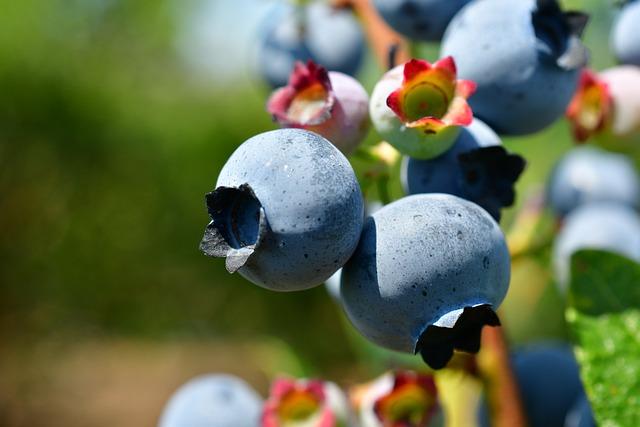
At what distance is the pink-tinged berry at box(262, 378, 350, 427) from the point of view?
862 mm

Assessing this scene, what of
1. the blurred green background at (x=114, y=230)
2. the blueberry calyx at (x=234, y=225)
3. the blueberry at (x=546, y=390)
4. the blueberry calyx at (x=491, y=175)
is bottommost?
the blurred green background at (x=114, y=230)

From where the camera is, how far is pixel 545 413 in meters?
0.94

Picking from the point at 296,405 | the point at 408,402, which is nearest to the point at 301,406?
the point at 296,405

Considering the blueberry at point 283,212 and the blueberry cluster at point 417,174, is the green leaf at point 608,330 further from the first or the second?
the blueberry at point 283,212

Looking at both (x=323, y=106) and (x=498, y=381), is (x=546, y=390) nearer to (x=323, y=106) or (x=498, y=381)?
(x=498, y=381)

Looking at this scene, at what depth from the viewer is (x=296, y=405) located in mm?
871

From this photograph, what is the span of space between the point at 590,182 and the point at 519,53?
1.83 feet

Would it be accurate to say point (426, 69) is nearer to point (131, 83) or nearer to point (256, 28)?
point (256, 28)

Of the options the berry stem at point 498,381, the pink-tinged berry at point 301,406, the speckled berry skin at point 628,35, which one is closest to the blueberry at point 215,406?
the pink-tinged berry at point 301,406

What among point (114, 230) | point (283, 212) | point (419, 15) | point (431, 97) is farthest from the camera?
point (114, 230)

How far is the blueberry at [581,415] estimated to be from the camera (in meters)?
0.77

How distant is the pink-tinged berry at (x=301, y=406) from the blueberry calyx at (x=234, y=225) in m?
0.38

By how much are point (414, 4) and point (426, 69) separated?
260 mm

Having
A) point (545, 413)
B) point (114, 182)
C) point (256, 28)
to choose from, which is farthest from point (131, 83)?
point (545, 413)
